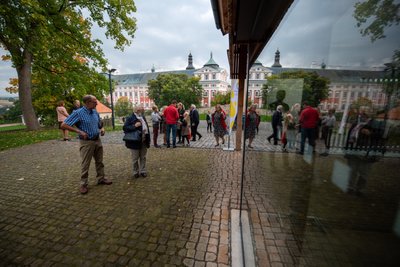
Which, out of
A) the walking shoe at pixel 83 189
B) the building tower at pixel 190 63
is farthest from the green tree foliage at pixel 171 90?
the building tower at pixel 190 63

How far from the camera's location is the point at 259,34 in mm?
3002

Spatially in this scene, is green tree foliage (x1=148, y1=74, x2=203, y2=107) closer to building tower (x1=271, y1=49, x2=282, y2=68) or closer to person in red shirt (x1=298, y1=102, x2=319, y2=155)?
building tower (x1=271, y1=49, x2=282, y2=68)

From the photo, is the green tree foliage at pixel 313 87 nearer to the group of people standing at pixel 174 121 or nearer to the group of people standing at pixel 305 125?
the group of people standing at pixel 305 125

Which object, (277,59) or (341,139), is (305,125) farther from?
(277,59)

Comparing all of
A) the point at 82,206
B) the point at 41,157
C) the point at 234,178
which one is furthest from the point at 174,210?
the point at 41,157

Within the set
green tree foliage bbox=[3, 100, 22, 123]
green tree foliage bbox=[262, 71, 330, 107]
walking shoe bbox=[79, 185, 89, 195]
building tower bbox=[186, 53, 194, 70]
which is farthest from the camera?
building tower bbox=[186, 53, 194, 70]

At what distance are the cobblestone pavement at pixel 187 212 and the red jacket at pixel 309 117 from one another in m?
0.17

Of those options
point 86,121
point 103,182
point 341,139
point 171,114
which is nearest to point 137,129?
point 86,121

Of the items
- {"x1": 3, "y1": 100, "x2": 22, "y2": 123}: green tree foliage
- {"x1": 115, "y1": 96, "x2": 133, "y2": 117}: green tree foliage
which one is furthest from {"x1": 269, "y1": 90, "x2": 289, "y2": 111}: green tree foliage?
{"x1": 3, "y1": 100, "x2": 22, "y2": 123}: green tree foliage

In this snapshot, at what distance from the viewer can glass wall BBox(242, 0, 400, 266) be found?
0.45 metres

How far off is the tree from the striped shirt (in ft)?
29.8

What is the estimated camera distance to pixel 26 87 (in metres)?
12.4

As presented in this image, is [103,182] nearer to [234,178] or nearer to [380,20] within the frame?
[234,178]

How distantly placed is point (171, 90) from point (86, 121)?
50691 mm
